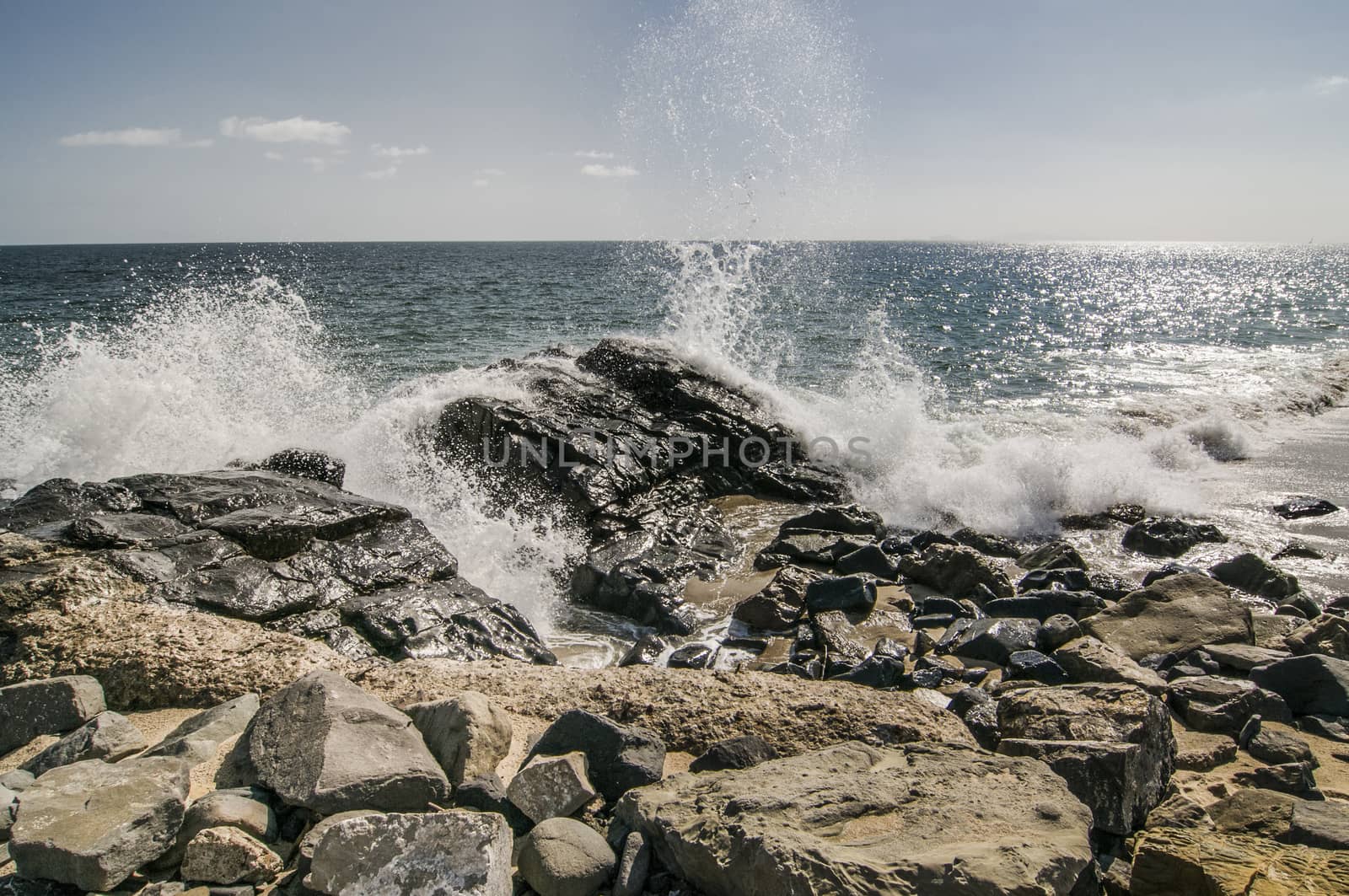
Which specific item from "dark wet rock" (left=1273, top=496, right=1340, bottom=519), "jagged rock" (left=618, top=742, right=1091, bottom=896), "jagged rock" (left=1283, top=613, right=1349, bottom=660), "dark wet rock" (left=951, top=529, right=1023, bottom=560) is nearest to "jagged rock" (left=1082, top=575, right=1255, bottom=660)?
"jagged rock" (left=1283, top=613, right=1349, bottom=660)

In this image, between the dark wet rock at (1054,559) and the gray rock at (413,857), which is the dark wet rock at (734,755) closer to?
the gray rock at (413,857)

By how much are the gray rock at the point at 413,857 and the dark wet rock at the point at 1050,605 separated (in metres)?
5.14

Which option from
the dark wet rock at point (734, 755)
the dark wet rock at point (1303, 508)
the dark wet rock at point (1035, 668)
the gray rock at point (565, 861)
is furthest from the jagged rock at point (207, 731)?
the dark wet rock at point (1303, 508)

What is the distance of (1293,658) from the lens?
448cm

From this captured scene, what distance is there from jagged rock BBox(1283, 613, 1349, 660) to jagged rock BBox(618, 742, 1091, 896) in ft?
12.1

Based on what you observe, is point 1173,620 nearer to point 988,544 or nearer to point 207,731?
point 988,544

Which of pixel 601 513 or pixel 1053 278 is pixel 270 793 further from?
pixel 1053 278

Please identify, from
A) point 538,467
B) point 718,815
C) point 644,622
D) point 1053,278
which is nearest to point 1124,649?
point 644,622

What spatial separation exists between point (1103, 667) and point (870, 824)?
9.14 ft

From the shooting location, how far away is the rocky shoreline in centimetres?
231

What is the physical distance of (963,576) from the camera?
6.97 m


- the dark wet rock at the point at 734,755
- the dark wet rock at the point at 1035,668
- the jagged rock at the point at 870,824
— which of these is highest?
the jagged rock at the point at 870,824

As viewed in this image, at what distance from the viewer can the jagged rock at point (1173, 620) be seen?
5.21 metres

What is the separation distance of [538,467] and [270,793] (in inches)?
248
